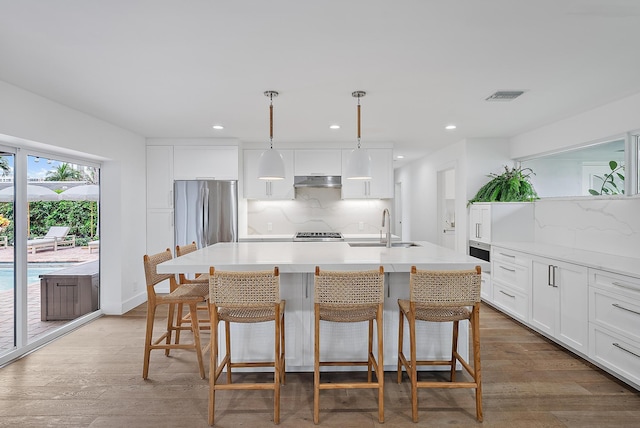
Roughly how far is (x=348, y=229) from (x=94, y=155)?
377 cm

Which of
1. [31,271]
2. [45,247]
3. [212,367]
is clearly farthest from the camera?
[45,247]

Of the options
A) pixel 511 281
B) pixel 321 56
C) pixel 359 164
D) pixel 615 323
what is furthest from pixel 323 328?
pixel 511 281

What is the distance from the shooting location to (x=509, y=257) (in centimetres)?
414

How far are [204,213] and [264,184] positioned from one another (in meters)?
1.02

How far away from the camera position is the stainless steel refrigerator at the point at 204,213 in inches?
199

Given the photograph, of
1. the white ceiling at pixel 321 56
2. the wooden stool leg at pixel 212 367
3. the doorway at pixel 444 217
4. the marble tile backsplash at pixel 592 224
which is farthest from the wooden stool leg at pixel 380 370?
the doorway at pixel 444 217

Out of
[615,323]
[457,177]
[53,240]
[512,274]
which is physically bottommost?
[615,323]

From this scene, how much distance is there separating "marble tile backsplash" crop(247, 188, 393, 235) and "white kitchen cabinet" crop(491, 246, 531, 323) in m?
2.02

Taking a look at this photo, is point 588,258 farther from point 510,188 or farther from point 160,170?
point 160,170

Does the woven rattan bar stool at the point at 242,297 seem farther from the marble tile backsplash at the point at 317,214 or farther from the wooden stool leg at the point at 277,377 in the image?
the marble tile backsplash at the point at 317,214

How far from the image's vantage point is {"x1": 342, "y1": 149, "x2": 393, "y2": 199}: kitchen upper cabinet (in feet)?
18.1

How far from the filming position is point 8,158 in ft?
10.7

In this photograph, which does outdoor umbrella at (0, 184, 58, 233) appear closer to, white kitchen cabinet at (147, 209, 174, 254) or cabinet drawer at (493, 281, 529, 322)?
white kitchen cabinet at (147, 209, 174, 254)

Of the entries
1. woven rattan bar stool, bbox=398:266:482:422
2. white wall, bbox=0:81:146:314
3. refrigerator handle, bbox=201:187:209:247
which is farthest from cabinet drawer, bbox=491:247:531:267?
white wall, bbox=0:81:146:314
